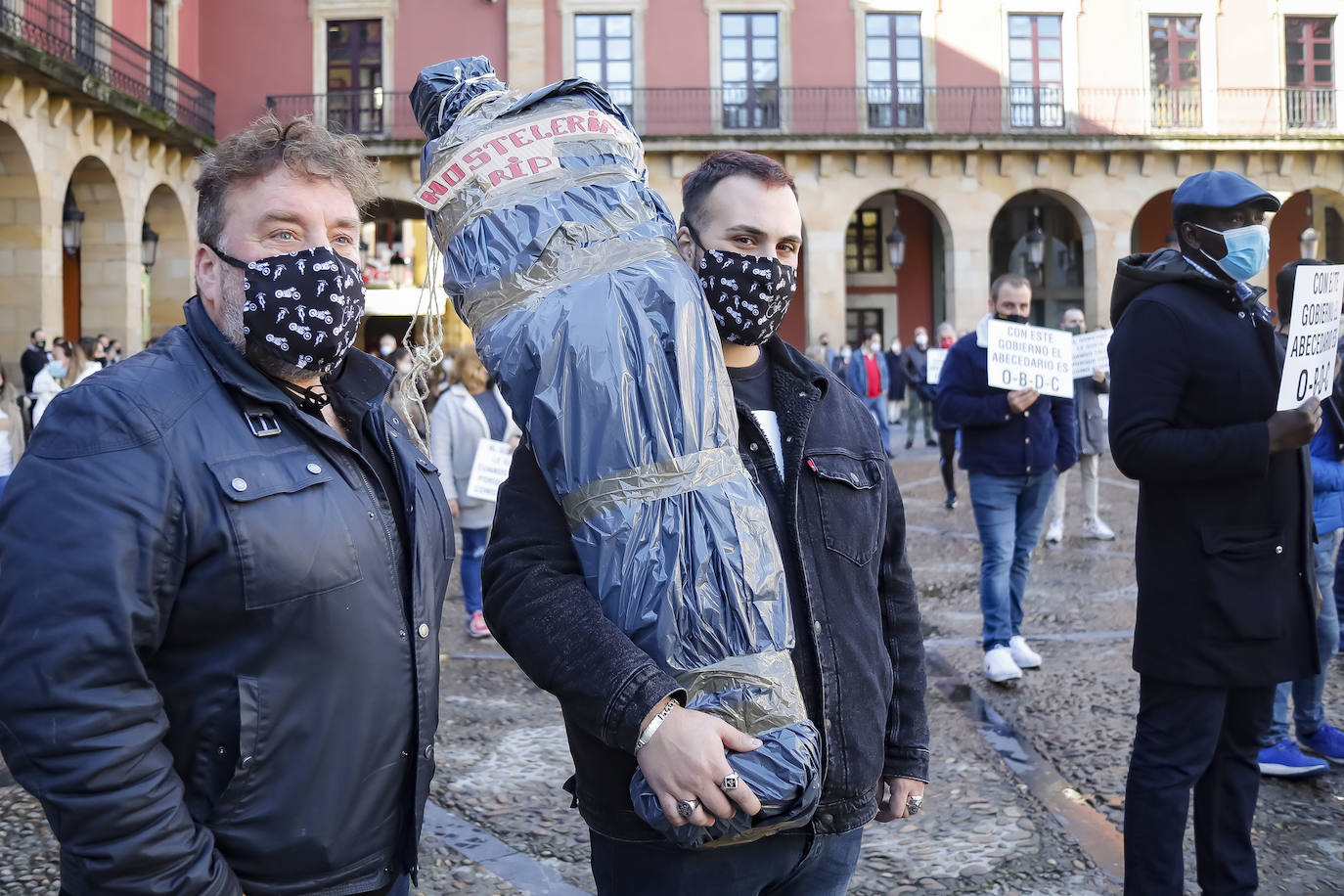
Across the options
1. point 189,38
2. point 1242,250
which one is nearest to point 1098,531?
point 1242,250

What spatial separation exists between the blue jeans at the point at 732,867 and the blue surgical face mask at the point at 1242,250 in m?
1.93

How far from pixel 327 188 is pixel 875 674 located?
51.0 inches

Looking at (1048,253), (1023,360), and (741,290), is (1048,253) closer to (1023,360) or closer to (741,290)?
(1023,360)

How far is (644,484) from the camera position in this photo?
175 centimetres

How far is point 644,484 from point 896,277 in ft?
93.6

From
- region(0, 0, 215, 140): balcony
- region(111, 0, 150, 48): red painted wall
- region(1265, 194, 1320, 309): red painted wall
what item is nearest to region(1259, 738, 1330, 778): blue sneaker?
region(0, 0, 215, 140): balcony

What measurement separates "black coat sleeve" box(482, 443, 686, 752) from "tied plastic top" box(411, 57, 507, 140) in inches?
22.9

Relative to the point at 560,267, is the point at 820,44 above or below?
above

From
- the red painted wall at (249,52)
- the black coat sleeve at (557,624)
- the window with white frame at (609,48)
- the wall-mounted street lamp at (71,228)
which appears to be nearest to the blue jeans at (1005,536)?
the black coat sleeve at (557,624)

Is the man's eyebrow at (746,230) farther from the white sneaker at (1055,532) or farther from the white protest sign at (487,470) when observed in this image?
the white sneaker at (1055,532)

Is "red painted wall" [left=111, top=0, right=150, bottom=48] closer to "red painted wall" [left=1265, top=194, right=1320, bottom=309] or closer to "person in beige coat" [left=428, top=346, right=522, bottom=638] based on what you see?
"person in beige coat" [left=428, top=346, right=522, bottom=638]

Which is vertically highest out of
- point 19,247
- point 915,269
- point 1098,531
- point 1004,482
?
point 915,269

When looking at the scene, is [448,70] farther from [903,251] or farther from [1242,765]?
[903,251]

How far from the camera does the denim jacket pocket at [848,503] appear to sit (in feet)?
7.07
